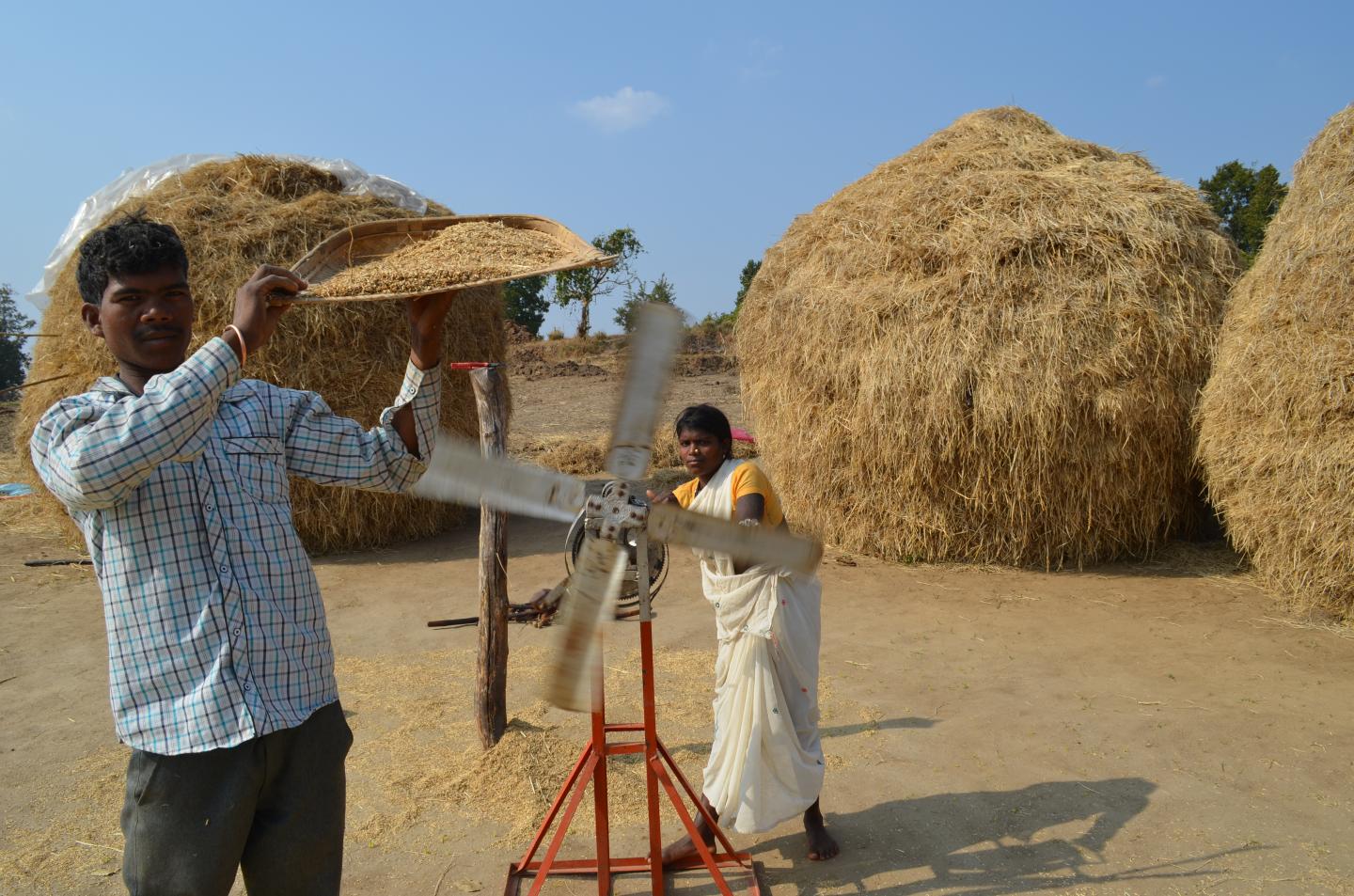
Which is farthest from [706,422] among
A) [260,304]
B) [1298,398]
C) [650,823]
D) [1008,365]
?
[1298,398]

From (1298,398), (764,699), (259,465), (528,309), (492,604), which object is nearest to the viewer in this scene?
(259,465)

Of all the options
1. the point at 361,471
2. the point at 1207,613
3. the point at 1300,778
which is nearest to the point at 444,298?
the point at 361,471

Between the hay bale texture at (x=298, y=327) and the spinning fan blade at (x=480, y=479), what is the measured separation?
597cm

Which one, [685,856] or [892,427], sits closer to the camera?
[685,856]

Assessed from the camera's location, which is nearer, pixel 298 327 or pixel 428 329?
pixel 428 329

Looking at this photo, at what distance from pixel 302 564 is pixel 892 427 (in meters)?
5.70

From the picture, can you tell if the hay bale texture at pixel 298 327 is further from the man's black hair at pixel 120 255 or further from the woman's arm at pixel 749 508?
the man's black hair at pixel 120 255

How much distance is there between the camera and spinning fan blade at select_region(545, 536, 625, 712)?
1.91m

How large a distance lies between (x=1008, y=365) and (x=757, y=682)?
14.4 ft

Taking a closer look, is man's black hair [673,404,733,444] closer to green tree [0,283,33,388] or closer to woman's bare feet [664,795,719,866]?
woman's bare feet [664,795,719,866]

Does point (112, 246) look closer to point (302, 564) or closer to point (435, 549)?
point (302, 564)

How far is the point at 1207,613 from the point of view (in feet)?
19.6

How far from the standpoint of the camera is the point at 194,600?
5.51 ft

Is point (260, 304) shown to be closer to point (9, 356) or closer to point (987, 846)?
point (987, 846)
